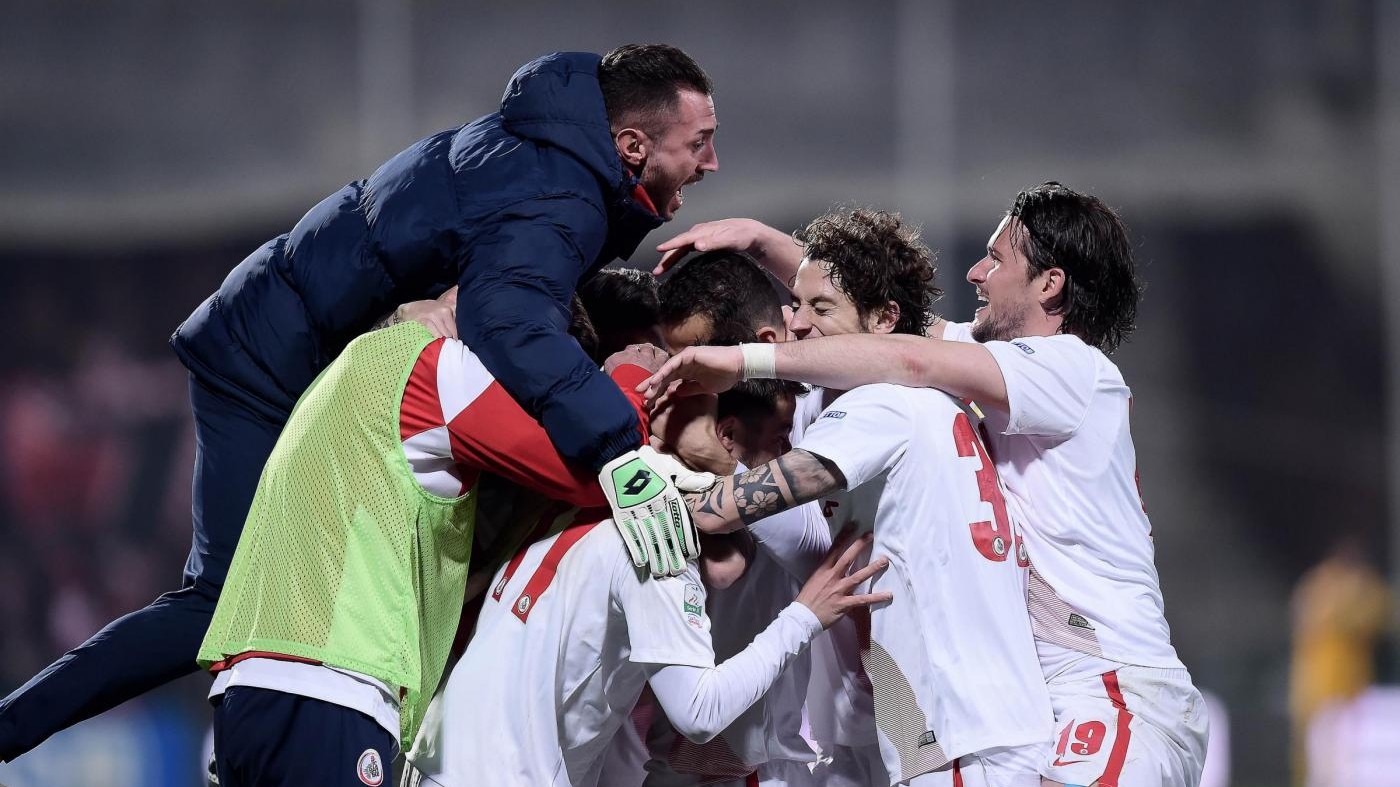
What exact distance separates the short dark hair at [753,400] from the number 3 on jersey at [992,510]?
520 mm

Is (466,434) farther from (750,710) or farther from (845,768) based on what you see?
(845,768)

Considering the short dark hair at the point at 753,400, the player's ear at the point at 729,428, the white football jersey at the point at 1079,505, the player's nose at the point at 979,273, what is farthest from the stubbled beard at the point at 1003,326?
the player's ear at the point at 729,428

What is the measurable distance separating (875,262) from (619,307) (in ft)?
2.51

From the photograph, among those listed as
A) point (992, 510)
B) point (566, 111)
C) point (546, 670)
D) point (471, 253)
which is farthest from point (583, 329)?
point (992, 510)

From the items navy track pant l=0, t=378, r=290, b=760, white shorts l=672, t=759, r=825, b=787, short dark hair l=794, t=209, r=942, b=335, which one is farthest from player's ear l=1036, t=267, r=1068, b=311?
→ navy track pant l=0, t=378, r=290, b=760

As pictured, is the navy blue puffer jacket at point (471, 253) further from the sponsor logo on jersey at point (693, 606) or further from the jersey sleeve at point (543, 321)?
the sponsor logo on jersey at point (693, 606)

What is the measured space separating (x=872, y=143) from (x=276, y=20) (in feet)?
21.2

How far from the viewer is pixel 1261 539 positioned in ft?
49.9

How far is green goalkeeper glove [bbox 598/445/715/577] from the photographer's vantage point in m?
3.08

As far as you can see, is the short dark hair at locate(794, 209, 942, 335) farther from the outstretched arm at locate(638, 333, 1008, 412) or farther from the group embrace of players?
→ the outstretched arm at locate(638, 333, 1008, 412)

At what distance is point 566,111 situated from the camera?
3561 mm

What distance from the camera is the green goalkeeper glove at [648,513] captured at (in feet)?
10.1

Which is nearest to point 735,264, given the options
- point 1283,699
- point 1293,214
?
point 1283,699

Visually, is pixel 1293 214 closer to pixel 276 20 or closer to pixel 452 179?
pixel 276 20
